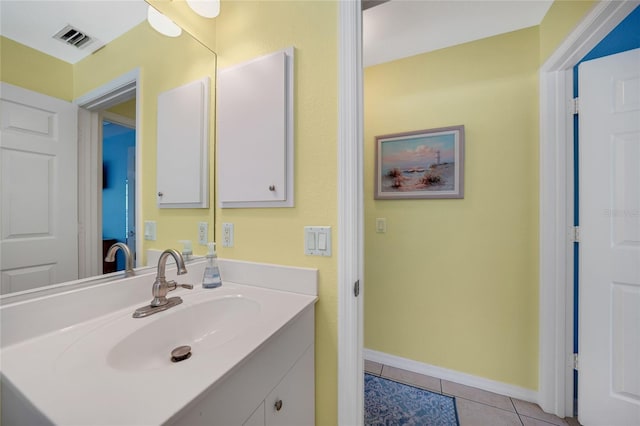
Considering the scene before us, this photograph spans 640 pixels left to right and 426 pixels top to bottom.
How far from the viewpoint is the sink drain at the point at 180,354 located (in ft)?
2.25

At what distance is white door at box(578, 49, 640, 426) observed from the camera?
115 cm

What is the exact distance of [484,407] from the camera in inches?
56.6

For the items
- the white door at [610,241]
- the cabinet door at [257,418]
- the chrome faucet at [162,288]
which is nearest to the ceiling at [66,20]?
the chrome faucet at [162,288]

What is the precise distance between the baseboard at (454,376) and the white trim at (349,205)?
40.8 inches

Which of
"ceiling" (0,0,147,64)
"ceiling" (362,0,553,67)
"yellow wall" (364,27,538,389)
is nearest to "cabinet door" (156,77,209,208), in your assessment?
"ceiling" (0,0,147,64)

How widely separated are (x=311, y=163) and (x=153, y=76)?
0.74 m

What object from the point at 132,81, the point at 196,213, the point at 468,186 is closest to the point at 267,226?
the point at 196,213

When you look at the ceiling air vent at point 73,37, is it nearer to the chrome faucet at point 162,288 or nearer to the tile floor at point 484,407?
the chrome faucet at point 162,288

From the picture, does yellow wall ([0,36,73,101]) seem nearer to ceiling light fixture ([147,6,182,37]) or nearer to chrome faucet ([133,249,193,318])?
ceiling light fixture ([147,6,182,37])

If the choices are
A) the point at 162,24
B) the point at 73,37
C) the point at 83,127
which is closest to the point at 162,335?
the point at 83,127

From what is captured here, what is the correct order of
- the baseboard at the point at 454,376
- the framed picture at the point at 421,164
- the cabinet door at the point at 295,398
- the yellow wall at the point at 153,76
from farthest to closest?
the framed picture at the point at 421,164, the baseboard at the point at 454,376, the yellow wall at the point at 153,76, the cabinet door at the point at 295,398

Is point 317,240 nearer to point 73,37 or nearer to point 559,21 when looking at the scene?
point 73,37

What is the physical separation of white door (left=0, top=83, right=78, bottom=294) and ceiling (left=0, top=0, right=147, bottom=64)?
5.9 inches

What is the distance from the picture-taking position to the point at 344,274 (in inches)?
36.1
